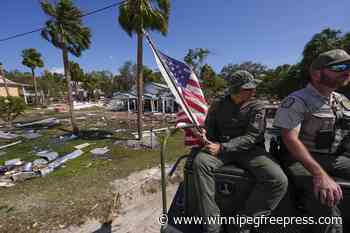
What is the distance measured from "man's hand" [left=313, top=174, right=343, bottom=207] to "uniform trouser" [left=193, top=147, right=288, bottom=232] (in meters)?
0.23

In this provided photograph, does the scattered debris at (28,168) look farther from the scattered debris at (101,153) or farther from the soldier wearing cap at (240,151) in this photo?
the soldier wearing cap at (240,151)

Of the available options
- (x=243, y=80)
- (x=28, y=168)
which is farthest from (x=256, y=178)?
(x=28, y=168)

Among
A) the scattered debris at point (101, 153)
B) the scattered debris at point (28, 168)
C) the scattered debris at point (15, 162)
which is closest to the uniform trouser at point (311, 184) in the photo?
the scattered debris at point (101, 153)

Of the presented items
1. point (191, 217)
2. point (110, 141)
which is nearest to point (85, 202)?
point (191, 217)

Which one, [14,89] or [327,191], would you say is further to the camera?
[14,89]

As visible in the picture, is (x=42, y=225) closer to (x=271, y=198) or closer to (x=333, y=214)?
(x=271, y=198)

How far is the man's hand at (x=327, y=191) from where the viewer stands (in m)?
1.36

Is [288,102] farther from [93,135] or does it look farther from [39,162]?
[93,135]

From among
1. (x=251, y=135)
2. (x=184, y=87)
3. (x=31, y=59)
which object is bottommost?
(x=251, y=135)

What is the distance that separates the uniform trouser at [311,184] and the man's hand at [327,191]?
96mm

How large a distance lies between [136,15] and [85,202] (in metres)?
8.04

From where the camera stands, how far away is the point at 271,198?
62.4 inches

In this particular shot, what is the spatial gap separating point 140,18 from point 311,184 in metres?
9.19

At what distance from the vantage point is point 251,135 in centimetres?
191
